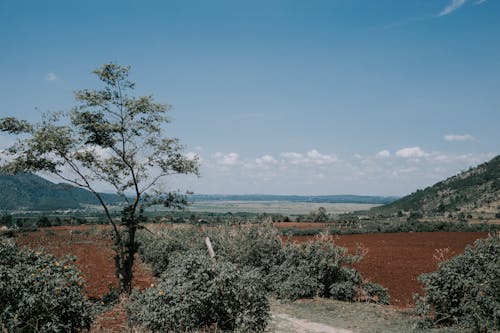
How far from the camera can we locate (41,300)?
6.04 m

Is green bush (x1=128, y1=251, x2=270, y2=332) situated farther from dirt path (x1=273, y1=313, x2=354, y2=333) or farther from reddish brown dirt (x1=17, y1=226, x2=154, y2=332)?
dirt path (x1=273, y1=313, x2=354, y2=333)

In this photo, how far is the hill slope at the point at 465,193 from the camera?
75438 mm

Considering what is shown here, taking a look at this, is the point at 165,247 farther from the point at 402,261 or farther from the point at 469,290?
the point at 402,261

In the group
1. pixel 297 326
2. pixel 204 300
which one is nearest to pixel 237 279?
pixel 204 300

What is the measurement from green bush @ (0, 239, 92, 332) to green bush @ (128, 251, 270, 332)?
1109 millimetres

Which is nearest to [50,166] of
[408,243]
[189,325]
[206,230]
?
[206,230]

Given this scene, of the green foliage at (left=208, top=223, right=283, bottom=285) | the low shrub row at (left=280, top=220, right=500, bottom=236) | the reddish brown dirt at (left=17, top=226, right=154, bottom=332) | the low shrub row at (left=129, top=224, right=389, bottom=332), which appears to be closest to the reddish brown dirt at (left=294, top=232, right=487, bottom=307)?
the low shrub row at (left=129, top=224, right=389, bottom=332)

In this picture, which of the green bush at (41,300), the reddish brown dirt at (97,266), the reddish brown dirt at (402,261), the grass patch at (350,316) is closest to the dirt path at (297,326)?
the grass patch at (350,316)

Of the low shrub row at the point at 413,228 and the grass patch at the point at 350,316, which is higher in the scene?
the grass patch at the point at 350,316

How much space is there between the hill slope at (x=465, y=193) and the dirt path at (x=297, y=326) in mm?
67879

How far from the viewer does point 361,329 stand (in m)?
9.96

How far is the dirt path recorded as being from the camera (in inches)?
384

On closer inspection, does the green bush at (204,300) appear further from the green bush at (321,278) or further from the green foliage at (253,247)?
the green foliage at (253,247)

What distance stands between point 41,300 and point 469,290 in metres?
8.73
